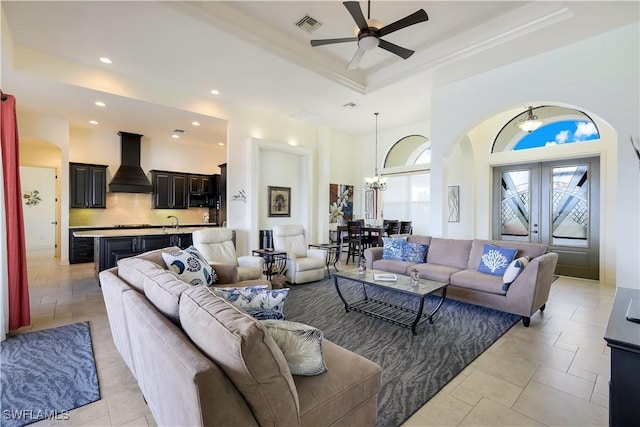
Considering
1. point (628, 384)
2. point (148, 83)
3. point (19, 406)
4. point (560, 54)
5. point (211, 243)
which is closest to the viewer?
point (628, 384)

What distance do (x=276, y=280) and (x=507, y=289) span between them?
9.71 feet

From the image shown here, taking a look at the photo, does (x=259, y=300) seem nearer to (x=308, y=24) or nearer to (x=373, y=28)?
(x=373, y=28)

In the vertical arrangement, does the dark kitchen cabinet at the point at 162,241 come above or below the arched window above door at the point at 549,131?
below

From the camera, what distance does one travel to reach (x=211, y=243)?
15.0 ft

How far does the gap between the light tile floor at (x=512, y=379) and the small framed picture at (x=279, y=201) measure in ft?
13.2

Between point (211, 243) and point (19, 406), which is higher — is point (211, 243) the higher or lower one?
the higher one

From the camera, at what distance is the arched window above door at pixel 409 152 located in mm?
8086

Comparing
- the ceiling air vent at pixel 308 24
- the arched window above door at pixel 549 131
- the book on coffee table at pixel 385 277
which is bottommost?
the book on coffee table at pixel 385 277

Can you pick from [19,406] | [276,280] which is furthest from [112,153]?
[19,406]

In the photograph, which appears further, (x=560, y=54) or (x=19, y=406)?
(x=560, y=54)

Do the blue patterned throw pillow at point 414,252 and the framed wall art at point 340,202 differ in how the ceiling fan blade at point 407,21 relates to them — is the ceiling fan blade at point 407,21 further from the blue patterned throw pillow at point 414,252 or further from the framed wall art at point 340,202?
the framed wall art at point 340,202

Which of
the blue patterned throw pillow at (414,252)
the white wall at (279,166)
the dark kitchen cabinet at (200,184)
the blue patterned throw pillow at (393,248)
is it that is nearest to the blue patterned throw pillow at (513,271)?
the blue patterned throw pillow at (414,252)

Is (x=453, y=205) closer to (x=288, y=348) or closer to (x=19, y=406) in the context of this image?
(x=288, y=348)

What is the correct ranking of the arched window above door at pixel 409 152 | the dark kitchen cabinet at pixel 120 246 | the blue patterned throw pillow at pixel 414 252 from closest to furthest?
the blue patterned throw pillow at pixel 414 252, the dark kitchen cabinet at pixel 120 246, the arched window above door at pixel 409 152
